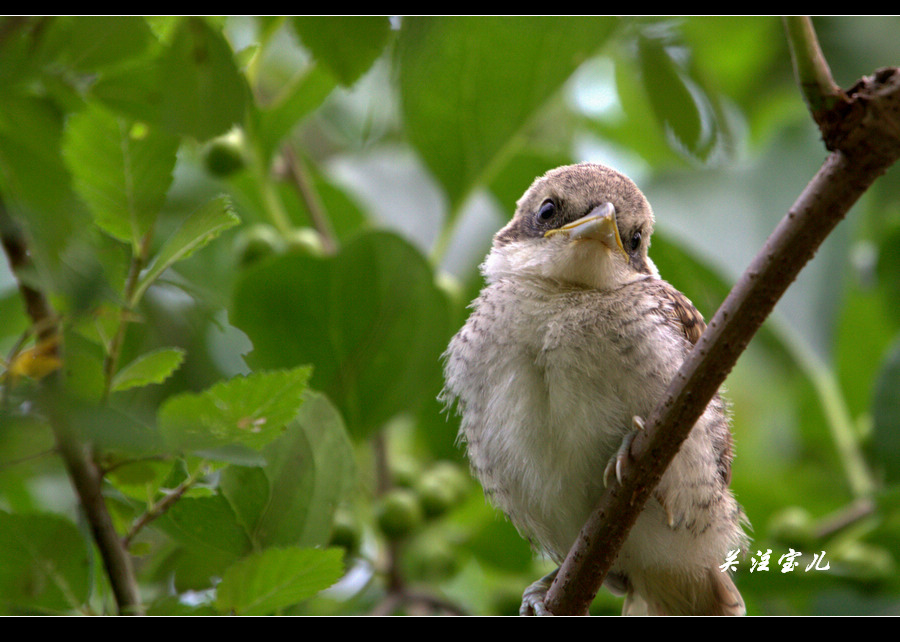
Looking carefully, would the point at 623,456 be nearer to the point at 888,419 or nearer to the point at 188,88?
the point at 188,88

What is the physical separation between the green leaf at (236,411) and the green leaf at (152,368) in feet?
0.54

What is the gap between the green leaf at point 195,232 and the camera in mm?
1229

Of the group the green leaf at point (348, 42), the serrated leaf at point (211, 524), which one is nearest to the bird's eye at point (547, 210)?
the green leaf at point (348, 42)

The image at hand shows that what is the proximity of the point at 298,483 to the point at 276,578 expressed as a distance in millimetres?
256

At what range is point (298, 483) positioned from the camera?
5.08 feet

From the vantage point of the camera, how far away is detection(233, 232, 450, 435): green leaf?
2.13 metres

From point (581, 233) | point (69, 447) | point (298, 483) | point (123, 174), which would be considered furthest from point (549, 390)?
point (69, 447)

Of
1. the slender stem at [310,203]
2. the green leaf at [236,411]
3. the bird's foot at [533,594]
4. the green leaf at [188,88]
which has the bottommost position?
the bird's foot at [533,594]

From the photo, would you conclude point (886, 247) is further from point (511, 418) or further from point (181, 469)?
point (181, 469)

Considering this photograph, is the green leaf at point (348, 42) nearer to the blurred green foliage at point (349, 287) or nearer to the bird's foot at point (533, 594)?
the blurred green foliage at point (349, 287)

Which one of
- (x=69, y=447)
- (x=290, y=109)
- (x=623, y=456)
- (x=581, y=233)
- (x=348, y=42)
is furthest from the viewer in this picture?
(x=290, y=109)

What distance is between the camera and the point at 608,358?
1892mm

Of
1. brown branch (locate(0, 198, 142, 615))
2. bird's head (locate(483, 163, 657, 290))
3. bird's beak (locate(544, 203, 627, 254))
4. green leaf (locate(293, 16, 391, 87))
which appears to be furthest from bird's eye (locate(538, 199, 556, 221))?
brown branch (locate(0, 198, 142, 615))
